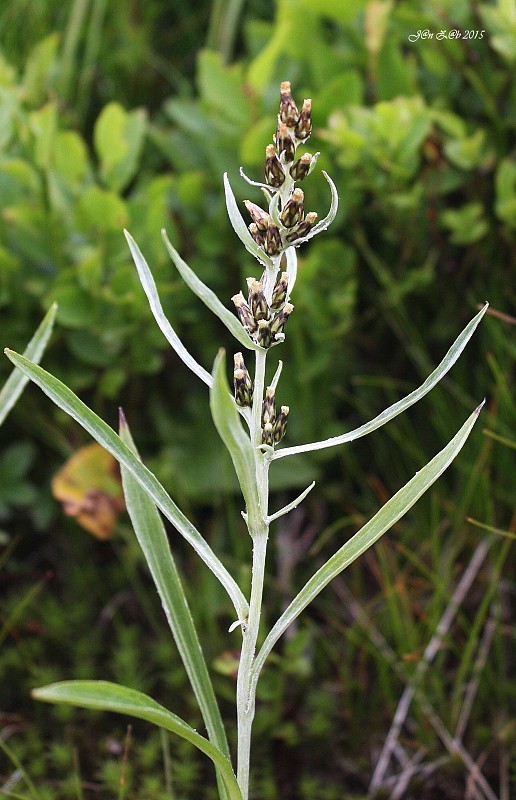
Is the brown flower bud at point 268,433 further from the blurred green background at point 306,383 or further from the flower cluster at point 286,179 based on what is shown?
the blurred green background at point 306,383

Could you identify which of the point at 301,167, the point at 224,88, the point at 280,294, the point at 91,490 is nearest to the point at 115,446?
the point at 280,294

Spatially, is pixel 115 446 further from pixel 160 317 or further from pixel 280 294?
pixel 280 294

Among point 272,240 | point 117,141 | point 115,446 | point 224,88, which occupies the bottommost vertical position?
point 115,446

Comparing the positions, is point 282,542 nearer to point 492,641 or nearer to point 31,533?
point 492,641

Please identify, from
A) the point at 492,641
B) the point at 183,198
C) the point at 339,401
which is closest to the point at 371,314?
the point at 339,401

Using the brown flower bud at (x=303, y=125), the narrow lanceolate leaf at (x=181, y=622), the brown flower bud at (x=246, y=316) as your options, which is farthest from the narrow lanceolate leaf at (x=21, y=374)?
the brown flower bud at (x=303, y=125)

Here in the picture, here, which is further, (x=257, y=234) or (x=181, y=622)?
(x=181, y=622)
